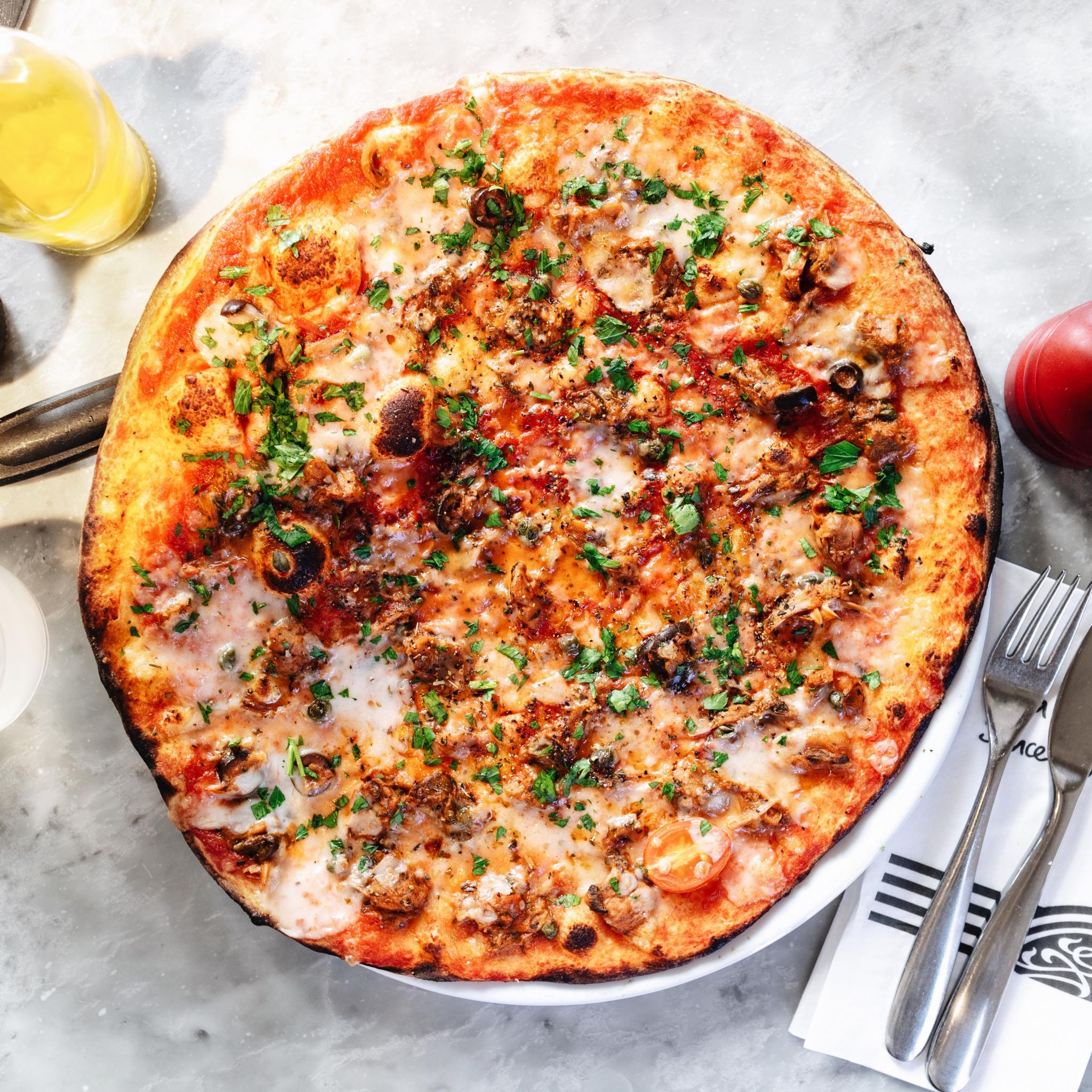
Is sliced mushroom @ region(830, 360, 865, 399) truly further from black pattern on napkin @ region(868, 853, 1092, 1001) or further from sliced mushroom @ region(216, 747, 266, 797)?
sliced mushroom @ region(216, 747, 266, 797)

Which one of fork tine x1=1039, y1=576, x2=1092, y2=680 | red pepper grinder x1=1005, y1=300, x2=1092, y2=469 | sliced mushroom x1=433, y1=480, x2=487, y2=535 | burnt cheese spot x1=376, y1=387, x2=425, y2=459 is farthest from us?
fork tine x1=1039, y1=576, x2=1092, y2=680

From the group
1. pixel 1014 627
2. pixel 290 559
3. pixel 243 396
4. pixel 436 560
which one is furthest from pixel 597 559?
pixel 1014 627

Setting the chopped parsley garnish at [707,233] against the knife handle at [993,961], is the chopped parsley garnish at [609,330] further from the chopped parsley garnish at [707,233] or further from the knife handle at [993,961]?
the knife handle at [993,961]

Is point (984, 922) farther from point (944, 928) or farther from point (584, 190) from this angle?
point (584, 190)

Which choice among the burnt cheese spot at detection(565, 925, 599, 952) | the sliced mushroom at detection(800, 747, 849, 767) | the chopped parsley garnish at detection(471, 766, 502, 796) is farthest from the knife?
the chopped parsley garnish at detection(471, 766, 502, 796)

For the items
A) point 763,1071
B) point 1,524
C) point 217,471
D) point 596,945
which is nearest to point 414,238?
point 217,471

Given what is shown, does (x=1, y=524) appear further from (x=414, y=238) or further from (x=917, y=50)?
(x=917, y=50)

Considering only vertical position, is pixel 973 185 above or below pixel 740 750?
above
